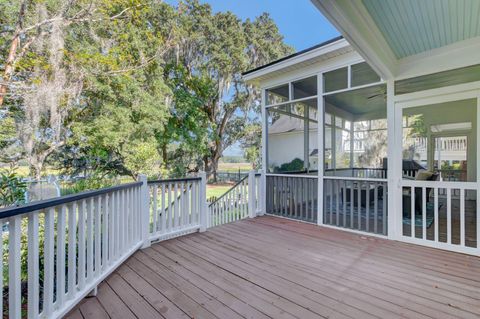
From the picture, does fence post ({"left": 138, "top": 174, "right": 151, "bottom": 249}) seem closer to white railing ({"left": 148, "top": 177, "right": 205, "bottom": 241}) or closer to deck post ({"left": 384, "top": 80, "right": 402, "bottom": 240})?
white railing ({"left": 148, "top": 177, "right": 205, "bottom": 241})

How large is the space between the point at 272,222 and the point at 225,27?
11.4 metres

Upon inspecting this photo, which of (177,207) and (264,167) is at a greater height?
(264,167)

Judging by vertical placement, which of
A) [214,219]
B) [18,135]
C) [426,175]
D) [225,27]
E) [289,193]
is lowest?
[214,219]

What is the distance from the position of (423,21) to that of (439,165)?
3228 mm

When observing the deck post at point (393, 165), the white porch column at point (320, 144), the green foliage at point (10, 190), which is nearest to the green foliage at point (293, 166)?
the white porch column at point (320, 144)

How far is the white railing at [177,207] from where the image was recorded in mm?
3508

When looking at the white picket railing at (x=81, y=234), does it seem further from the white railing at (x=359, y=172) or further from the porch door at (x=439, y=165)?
the white railing at (x=359, y=172)

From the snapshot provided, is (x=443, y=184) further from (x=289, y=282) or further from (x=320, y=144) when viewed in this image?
(x=289, y=282)

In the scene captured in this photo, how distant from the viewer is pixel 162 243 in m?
3.51

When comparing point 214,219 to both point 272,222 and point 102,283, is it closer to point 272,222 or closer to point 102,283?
point 272,222

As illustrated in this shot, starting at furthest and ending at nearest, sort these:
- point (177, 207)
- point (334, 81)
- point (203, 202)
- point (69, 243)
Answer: point (334, 81), point (203, 202), point (177, 207), point (69, 243)

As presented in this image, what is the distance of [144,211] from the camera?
330 cm

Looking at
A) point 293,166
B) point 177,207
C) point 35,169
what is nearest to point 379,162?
point 293,166

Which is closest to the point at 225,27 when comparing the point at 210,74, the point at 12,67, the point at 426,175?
the point at 210,74
